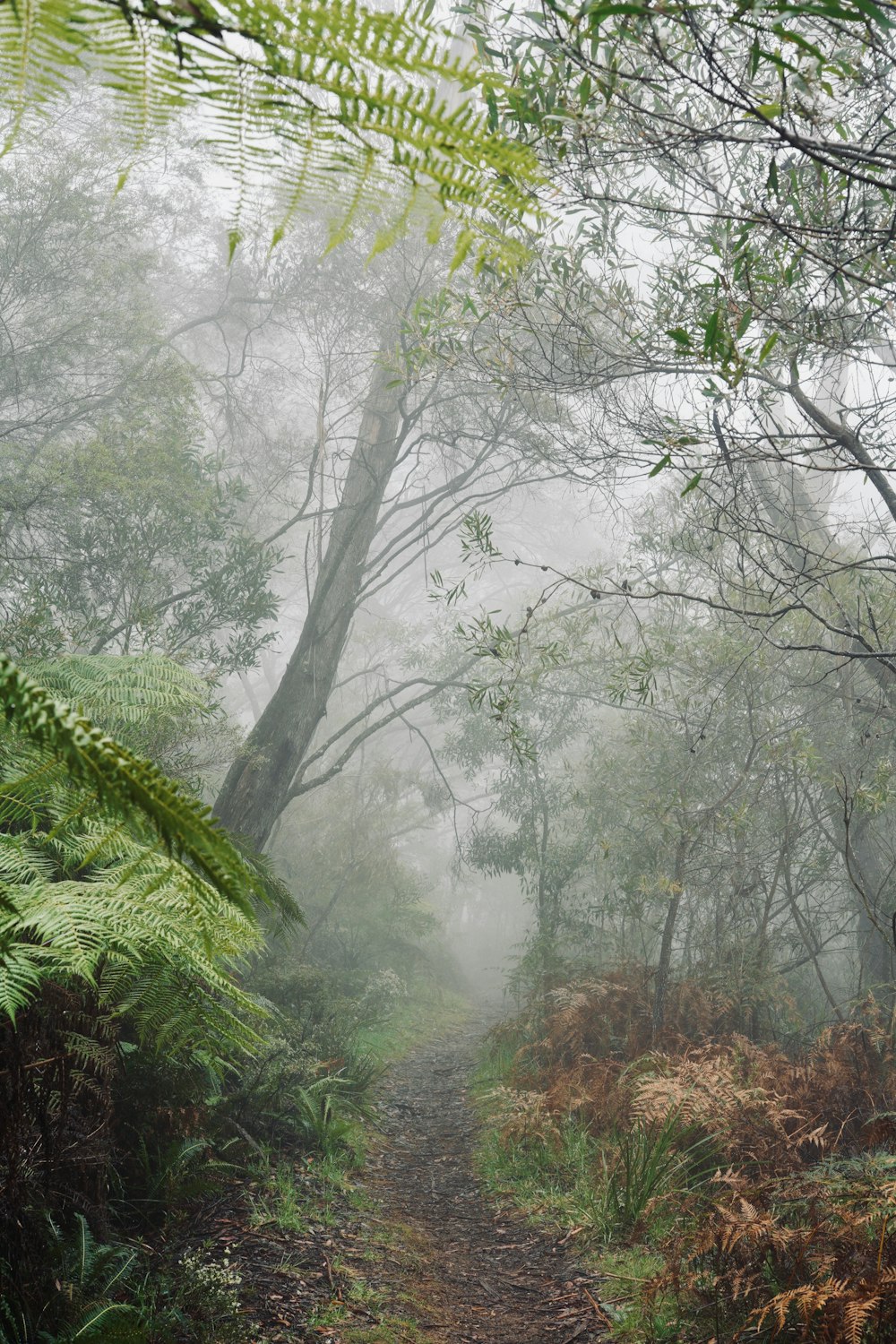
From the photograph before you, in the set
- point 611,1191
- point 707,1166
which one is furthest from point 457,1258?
point 707,1166

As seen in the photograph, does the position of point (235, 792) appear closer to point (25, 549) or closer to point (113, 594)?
point (113, 594)

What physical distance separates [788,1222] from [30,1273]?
119 inches

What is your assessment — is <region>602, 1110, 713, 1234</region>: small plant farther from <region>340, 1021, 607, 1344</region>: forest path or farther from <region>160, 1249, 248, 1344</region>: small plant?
<region>160, 1249, 248, 1344</region>: small plant

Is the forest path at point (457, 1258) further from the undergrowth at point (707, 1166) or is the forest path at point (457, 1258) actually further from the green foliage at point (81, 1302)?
the green foliage at point (81, 1302)

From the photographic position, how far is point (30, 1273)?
91.7 inches

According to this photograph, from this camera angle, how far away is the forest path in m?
3.50

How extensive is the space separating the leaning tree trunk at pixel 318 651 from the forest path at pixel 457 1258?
298 centimetres

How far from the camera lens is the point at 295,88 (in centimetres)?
71

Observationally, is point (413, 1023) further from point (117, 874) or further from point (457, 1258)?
point (117, 874)

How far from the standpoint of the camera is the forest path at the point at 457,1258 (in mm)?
3496

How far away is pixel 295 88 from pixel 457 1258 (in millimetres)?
5025

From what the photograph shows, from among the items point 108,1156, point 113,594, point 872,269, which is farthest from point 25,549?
point 872,269

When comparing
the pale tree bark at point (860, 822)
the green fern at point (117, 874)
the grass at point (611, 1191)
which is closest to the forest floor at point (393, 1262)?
the grass at point (611, 1191)

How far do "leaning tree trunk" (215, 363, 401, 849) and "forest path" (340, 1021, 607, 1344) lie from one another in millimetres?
2984
